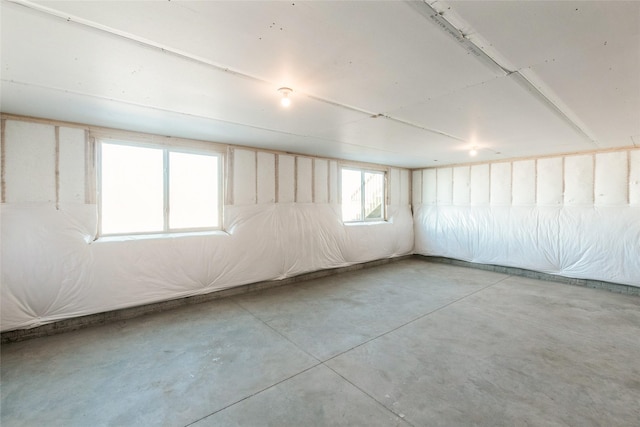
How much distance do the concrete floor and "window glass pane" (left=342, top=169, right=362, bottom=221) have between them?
8.00 feet

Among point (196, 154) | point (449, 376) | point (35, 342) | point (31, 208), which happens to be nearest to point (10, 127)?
point (31, 208)

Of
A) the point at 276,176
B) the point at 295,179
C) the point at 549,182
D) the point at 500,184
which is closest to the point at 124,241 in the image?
the point at 276,176

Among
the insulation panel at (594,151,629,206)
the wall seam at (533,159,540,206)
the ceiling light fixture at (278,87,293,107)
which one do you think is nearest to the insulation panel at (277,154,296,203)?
the ceiling light fixture at (278,87,293,107)

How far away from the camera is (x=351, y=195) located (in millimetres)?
5926

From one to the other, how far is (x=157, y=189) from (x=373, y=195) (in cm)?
435

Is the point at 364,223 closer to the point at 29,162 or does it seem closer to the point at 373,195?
the point at 373,195

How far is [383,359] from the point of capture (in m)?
2.41

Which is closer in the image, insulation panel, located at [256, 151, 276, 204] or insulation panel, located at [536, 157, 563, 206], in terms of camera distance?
insulation panel, located at [256, 151, 276, 204]

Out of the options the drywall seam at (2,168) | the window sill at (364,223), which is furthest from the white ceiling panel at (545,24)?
the window sill at (364,223)

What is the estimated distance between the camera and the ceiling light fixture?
2.15 m

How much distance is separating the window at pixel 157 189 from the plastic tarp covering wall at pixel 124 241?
21cm

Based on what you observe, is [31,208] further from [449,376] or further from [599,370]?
[599,370]

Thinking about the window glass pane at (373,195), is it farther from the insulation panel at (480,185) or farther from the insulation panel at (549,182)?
the insulation panel at (549,182)

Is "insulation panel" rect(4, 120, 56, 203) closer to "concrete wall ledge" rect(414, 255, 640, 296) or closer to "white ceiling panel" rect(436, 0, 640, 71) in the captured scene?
"white ceiling panel" rect(436, 0, 640, 71)
